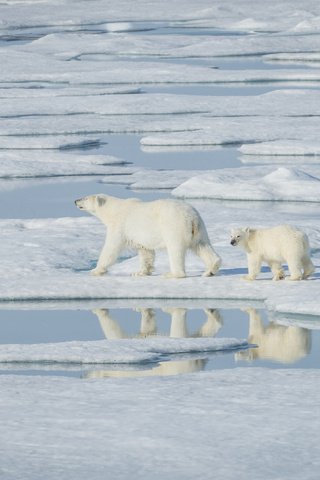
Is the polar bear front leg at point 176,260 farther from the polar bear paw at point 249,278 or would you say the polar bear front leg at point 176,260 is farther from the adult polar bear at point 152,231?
the polar bear paw at point 249,278

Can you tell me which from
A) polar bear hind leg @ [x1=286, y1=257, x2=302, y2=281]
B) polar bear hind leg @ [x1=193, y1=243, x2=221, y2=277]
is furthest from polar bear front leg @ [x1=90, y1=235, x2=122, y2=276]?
polar bear hind leg @ [x1=286, y1=257, x2=302, y2=281]

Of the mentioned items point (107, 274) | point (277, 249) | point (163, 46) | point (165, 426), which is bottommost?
point (163, 46)

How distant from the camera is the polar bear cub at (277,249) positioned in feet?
23.3

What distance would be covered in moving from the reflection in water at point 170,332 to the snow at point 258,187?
4056mm

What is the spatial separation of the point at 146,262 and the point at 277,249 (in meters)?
0.85

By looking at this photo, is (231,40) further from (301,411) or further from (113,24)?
(301,411)

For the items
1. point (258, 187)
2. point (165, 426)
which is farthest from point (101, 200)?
point (258, 187)

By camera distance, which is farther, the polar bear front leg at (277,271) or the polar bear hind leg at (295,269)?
the polar bear front leg at (277,271)

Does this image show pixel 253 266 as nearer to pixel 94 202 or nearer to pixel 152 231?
pixel 152 231

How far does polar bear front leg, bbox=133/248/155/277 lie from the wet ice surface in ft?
0.44

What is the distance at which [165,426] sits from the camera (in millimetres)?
4699

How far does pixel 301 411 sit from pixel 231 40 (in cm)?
2102

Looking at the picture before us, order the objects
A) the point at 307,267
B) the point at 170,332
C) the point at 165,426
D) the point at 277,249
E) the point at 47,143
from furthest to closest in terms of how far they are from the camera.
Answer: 1. the point at 47,143
2. the point at 307,267
3. the point at 277,249
4. the point at 170,332
5. the point at 165,426

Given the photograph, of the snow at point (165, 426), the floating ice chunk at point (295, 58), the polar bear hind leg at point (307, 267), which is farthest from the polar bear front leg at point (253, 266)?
the floating ice chunk at point (295, 58)
